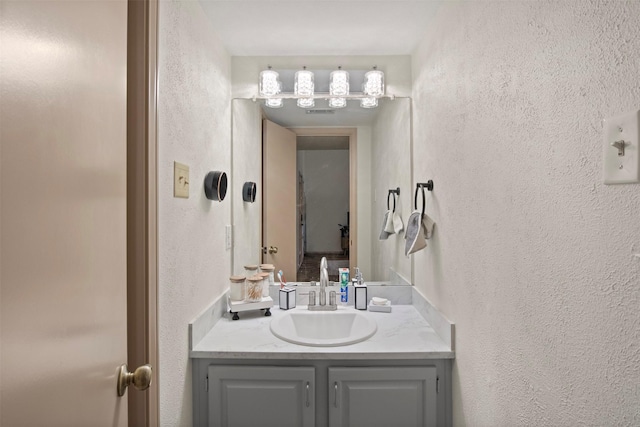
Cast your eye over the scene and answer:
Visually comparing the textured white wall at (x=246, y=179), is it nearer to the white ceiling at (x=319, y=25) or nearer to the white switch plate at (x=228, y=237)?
the white switch plate at (x=228, y=237)

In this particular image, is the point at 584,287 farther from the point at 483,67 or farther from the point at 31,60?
the point at 31,60

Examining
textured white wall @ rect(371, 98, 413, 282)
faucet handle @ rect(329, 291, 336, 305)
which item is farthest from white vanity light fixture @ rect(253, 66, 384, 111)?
faucet handle @ rect(329, 291, 336, 305)

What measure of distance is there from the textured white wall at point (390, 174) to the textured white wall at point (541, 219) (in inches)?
22.5

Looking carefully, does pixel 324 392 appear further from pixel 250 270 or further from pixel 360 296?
pixel 250 270

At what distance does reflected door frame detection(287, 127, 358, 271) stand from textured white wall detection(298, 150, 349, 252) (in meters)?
0.03

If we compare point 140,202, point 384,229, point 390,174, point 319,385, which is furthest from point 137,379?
point 390,174

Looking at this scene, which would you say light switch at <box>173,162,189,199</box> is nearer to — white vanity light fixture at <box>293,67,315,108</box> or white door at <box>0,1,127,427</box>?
white door at <box>0,1,127,427</box>

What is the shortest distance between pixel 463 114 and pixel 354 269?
3.50 feet

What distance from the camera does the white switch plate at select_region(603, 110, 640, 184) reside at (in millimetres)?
508

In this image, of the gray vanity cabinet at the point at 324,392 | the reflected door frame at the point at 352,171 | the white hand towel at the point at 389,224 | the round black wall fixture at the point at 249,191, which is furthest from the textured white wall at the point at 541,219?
the round black wall fixture at the point at 249,191

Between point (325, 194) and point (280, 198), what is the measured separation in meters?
0.27

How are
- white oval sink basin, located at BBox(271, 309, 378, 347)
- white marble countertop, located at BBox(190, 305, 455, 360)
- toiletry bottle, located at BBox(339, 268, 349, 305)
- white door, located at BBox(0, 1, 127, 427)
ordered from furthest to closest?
toiletry bottle, located at BBox(339, 268, 349, 305), white oval sink basin, located at BBox(271, 309, 378, 347), white marble countertop, located at BBox(190, 305, 455, 360), white door, located at BBox(0, 1, 127, 427)

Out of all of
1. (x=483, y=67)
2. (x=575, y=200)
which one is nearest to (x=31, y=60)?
(x=575, y=200)

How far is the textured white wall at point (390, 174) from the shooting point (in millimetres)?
1869
